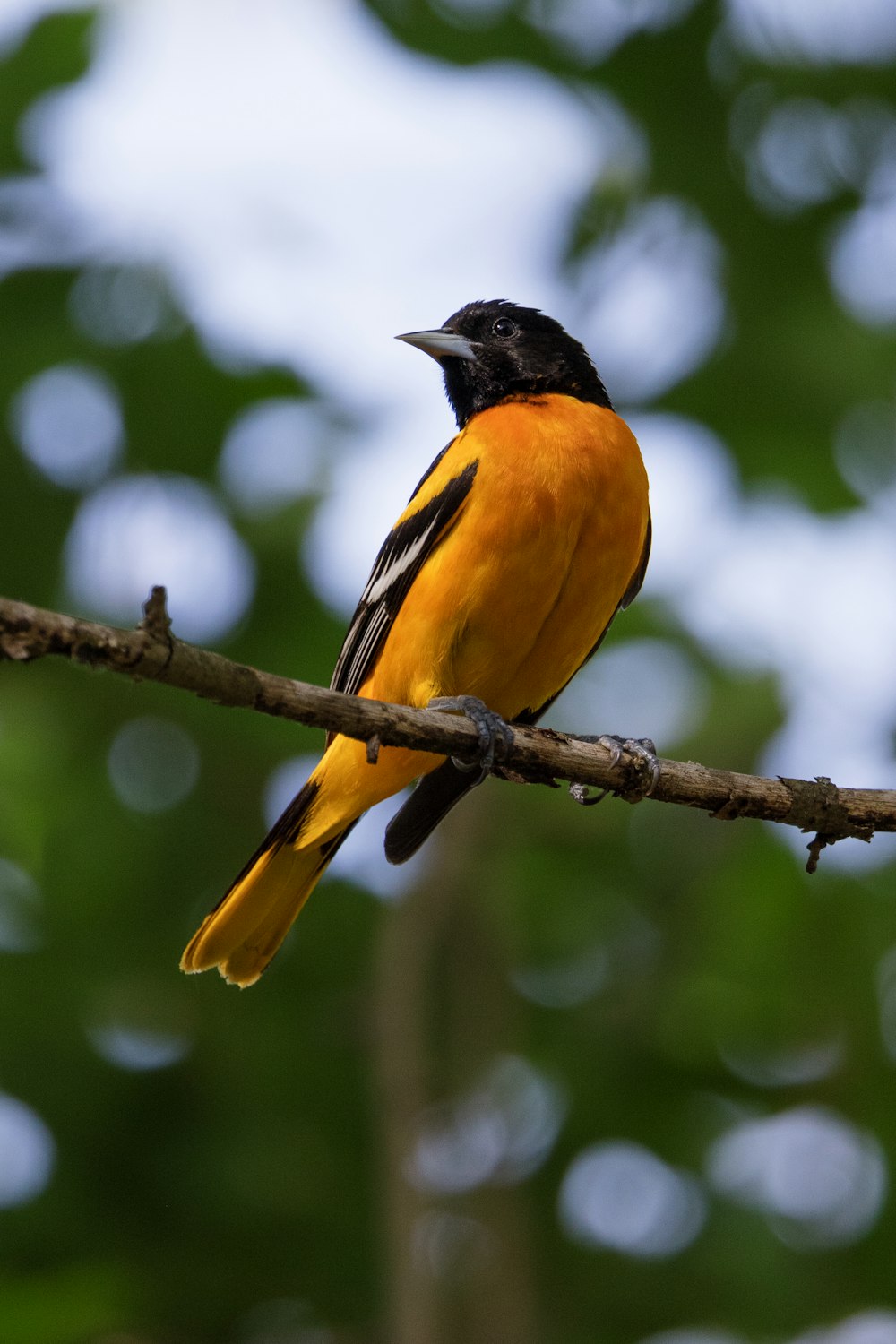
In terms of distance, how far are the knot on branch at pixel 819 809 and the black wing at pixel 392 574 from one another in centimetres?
152

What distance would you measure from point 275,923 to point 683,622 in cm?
310

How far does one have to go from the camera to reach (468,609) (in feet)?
15.5

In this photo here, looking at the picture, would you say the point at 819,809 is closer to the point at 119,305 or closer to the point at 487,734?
the point at 487,734

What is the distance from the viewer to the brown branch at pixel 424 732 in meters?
2.87

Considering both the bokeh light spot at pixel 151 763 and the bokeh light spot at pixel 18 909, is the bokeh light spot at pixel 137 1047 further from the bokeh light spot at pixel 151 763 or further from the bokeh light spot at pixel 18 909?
the bokeh light spot at pixel 151 763

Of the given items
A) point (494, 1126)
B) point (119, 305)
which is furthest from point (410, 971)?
point (119, 305)

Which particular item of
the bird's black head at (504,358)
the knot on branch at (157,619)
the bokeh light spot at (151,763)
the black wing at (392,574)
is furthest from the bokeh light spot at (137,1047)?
the knot on branch at (157,619)

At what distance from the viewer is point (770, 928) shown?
6.65m

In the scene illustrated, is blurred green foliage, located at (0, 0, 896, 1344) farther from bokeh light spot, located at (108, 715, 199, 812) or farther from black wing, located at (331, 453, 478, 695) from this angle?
black wing, located at (331, 453, 478, 695)

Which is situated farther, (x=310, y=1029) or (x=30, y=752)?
(x=30, y=752)

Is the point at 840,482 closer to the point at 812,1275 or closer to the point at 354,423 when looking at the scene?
the point at 354,423

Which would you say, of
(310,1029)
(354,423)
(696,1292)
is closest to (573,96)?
Answer: (354,423)

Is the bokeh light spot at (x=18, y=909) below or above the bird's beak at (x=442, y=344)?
below

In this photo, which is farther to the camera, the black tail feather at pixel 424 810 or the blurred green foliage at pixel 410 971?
the blurred green foliage at pixel 410 971
